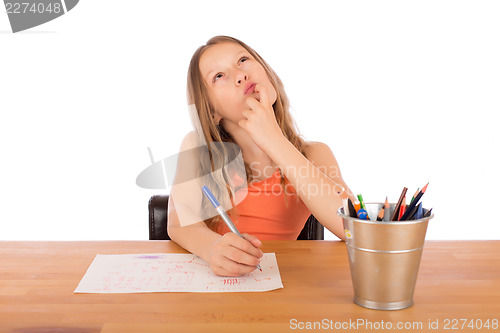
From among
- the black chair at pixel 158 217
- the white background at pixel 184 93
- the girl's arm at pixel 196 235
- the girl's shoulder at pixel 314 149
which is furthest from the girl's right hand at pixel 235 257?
the white background at pixel 184 93

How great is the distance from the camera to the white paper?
88cm

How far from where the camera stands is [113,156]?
3.01m

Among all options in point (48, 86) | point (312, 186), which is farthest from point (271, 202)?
point (48, 86)

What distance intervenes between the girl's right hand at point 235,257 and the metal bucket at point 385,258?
0.22 m

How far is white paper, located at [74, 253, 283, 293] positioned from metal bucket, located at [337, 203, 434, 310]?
17cm

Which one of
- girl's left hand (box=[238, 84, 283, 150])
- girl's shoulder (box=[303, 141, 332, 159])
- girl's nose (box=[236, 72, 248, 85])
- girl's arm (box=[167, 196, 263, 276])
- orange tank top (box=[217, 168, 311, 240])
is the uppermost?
girl's nose (box=[236, 72, 248, 85])

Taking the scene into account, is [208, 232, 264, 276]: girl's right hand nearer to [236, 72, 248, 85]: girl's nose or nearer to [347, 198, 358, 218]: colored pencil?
[347, 198, 358, 218]: colored pencil

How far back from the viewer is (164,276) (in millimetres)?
949

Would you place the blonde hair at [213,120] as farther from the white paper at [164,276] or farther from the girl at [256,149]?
the white paper at [164,276]

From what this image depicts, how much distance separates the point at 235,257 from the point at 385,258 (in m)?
0.30

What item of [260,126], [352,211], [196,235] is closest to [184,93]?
[260,126]

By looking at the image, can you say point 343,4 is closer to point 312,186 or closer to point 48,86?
point 48,86

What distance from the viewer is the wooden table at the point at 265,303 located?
732 mm

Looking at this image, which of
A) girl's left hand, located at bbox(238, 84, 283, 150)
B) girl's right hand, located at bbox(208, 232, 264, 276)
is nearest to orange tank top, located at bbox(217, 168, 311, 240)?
girl's left hand, located at bbox(238, 84, 283, 150)
